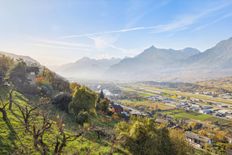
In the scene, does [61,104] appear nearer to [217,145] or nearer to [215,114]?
[217,145]

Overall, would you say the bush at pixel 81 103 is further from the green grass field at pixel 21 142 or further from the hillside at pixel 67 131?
the green grass field at pixel 21 142

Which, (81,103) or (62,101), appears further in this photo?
(62,101)

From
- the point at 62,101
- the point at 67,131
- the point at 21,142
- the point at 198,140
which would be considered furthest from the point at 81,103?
the point at 198,140

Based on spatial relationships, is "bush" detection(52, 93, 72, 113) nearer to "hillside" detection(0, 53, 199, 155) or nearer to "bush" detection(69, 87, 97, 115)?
"hillside" detection(0, 53, 199, 155)

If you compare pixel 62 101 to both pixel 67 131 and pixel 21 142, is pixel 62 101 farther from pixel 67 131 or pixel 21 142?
pixel 21 142

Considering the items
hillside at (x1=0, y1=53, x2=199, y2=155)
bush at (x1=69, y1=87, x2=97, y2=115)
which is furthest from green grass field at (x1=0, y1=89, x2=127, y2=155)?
bush at (x1=69, y1=87, x2=97, y2=115)

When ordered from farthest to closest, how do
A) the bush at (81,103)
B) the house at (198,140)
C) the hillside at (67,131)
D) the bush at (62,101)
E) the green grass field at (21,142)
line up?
the house at (198,140) → the bush at (62,101) → the bush at (81,103) → the green grass field at (21,142) → the hillside at (67,131)

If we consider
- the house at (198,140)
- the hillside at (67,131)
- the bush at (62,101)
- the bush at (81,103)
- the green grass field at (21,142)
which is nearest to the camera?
the hillside at (67,131)

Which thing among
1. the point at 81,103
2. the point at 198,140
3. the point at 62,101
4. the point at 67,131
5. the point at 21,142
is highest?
the point at 81,103

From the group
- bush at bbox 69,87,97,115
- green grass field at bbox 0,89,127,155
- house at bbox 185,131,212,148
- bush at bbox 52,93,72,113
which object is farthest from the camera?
house at bbox 185,131,212,148

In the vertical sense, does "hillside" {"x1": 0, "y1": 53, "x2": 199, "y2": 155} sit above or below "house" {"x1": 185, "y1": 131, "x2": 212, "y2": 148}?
above

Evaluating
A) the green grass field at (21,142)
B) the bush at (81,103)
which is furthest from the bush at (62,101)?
the green grass field at (21,142)

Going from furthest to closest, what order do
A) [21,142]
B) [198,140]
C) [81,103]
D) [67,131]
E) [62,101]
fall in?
[198,140], [62,101], [81,103], [67,131], [21,142]

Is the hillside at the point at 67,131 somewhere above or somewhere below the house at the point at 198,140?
above
